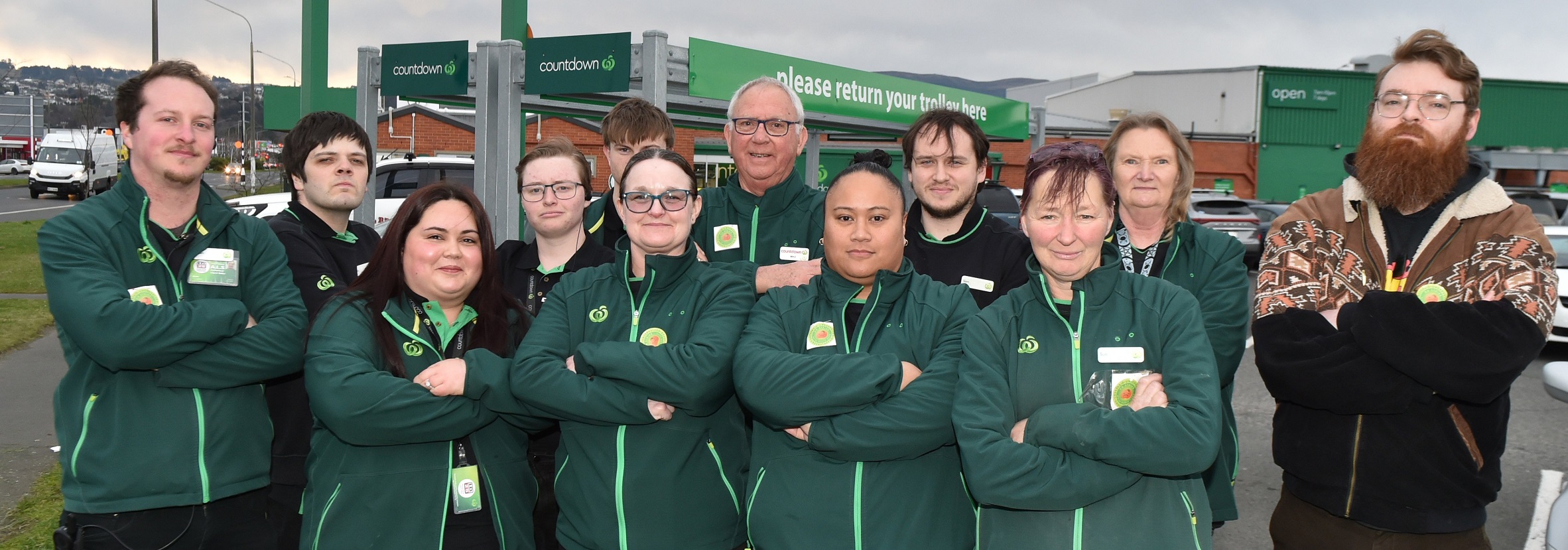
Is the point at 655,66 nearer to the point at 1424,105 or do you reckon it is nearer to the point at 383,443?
the point at 383,443

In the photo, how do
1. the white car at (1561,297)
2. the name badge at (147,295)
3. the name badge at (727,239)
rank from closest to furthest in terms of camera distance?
1. the name badge at (147,295)
2. the name badge at (727,239)
3. the white car at (1561,297)

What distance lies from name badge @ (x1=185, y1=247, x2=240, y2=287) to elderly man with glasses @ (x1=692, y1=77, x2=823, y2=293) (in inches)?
64.1

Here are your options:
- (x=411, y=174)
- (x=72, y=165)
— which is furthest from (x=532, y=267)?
(x=72, y=165)

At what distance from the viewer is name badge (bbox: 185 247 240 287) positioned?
312cm

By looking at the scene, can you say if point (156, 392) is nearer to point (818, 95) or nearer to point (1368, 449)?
point (1368, 449)

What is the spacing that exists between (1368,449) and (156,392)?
353 centimetres

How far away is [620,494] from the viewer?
2916 millimetres

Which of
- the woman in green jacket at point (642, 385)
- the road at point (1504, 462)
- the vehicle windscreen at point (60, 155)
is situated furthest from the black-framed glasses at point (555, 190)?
the vehicle windscreen at point (60, 155)

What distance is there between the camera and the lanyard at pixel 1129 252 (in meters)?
3.44

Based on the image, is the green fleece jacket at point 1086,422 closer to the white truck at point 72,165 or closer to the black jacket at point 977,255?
the black jacket at point 977,255

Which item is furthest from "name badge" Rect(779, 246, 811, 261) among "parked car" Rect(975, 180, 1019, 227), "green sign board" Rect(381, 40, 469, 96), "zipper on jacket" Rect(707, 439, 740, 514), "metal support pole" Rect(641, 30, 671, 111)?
"parked car" Rect(975, 180, 1019, 227)

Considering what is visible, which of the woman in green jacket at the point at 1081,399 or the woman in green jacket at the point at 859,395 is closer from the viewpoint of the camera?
the woman in green jacket at the point at 1081,399

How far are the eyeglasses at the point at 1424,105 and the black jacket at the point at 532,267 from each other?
8.70ft

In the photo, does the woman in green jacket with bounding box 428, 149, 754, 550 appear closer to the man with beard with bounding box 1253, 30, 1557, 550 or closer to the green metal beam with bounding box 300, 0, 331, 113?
the man with beard with bounding box 1253, 30, 1557, 550
